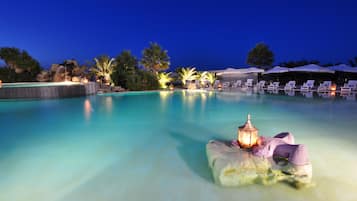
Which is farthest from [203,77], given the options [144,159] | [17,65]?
[144,159]

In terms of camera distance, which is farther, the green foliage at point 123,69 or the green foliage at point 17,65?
the green foliage at point 17,65

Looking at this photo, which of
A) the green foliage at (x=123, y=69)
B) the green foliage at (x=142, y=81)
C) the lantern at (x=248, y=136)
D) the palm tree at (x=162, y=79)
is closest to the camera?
the lantern at (x=248, y=136)

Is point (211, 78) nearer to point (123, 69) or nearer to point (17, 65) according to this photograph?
point (123, 69)

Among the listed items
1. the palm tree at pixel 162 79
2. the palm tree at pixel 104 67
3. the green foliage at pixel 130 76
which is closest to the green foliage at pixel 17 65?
the palm tree at pixel 104 67

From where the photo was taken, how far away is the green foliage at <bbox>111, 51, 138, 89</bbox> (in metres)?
19.0

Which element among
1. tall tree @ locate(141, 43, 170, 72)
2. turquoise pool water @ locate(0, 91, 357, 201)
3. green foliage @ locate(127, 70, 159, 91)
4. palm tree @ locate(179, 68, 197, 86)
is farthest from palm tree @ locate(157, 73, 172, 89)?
turquoise pool water @ locate(0, 91, 357, 201)

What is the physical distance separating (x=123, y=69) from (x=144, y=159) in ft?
54.8

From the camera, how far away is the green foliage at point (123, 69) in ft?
62.4

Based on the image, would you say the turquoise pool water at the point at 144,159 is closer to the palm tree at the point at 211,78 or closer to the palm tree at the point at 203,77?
the palm tree at the point at 211,78

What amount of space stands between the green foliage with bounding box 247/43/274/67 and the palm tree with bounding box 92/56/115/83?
15.9 metres

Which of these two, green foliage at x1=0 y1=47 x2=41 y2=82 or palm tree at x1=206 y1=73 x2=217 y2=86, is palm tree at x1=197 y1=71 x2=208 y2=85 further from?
green foliage at x1=0 y1=47 x2=41 y2=82

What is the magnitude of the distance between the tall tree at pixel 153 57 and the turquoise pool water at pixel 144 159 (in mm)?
16079

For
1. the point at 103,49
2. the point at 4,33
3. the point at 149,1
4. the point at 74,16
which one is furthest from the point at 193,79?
the point at 103,49

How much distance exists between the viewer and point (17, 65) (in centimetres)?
2052
